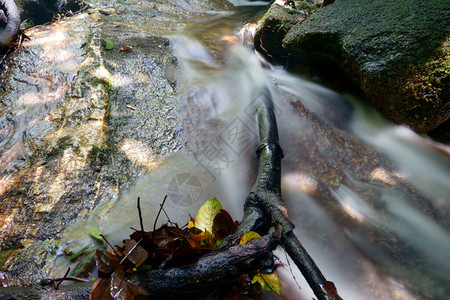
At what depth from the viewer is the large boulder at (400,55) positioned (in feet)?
10.3

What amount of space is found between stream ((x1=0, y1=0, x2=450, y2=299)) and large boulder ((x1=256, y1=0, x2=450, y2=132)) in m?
0.36

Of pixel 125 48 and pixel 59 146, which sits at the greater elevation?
pixel 125 48

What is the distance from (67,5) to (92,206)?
871 centimetres

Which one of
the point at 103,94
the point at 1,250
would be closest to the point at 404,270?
the point at 1,250

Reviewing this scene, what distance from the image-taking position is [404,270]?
90.2 inches

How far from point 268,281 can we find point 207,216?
703 mm

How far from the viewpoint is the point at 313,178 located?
312cm

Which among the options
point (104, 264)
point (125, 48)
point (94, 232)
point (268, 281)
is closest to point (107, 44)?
point (125, 48)

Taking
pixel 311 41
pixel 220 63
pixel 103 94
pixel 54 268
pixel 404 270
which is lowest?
pixel 404 270

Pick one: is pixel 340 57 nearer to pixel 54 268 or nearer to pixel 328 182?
pixel 328 182

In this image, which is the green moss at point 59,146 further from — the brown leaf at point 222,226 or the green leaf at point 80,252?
the brown leaf at point 222,226

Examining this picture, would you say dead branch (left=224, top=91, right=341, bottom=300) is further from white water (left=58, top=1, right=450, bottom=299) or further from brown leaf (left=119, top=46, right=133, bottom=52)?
brown leaf (left=119, top=46, right=133, bottom=52)

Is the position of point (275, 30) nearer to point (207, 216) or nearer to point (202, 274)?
point (207, 216)

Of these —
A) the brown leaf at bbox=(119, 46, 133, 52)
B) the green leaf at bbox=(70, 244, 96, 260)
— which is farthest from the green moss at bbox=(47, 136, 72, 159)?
the brown leaf at bbox=(119, 46, 133, 52)
